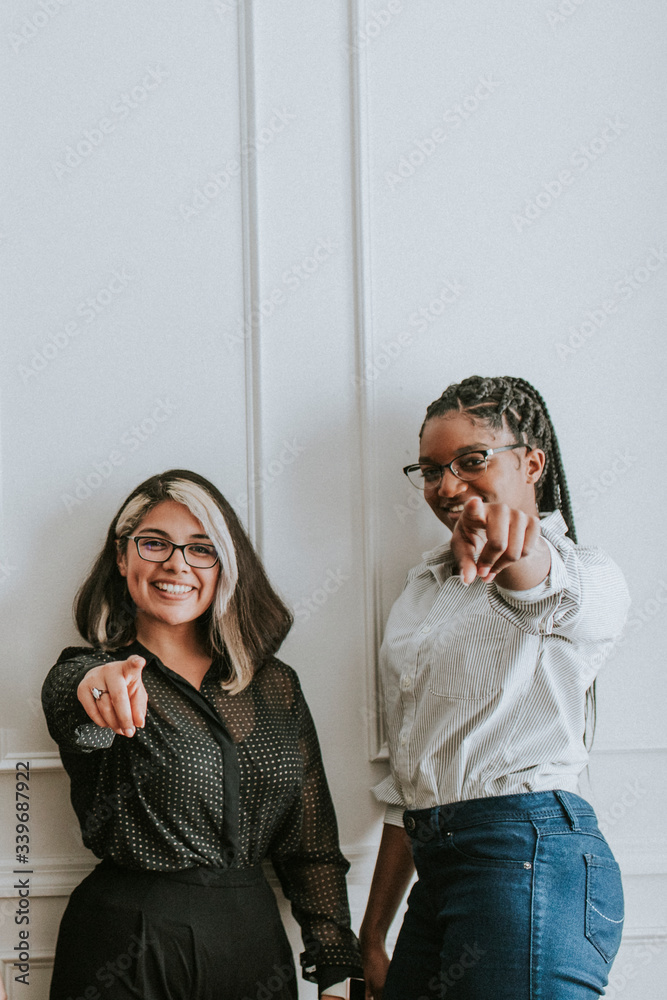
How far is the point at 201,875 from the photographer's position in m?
1.45

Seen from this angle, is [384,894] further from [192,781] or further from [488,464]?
[488,464]

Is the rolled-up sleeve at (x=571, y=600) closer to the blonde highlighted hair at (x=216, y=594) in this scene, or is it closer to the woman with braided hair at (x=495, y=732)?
the woman with braided hair at (x=495, y=732)

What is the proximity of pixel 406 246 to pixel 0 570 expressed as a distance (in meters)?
1.17

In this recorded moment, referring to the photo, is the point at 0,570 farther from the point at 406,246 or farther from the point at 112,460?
the point at 406,246

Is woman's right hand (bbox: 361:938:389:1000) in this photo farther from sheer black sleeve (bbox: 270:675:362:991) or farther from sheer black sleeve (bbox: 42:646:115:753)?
sheer black sleeve (bbox: 42:646:115:753)

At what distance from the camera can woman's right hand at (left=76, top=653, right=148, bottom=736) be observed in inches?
45.6

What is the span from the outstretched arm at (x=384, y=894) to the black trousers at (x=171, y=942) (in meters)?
0.20

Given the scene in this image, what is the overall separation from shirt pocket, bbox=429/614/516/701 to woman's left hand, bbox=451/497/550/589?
0.39 meters

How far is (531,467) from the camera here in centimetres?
157

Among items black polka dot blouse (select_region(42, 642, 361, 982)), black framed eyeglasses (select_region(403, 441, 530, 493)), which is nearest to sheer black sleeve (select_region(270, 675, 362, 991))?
black polka dot blouse (select_region(42, 642, 361, 982))

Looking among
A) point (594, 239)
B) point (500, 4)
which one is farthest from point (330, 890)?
point (500, 4)

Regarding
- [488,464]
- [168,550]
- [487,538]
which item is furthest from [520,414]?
[168,550]

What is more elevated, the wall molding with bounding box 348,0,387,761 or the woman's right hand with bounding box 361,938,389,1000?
the wall molding with bounding box 348,0,387,761

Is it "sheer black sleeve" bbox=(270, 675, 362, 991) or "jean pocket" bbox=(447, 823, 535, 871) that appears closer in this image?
"jean pocket" bbox=(447, 823, 535, 871)
